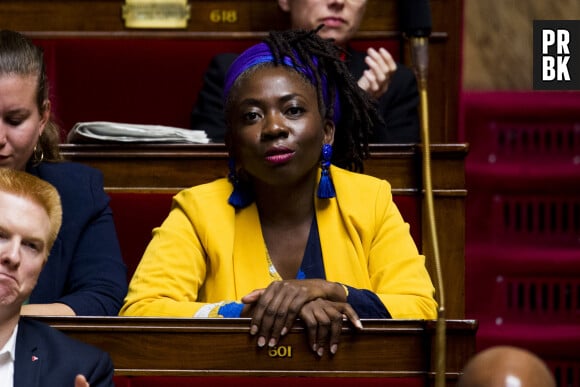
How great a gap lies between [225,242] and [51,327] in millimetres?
250

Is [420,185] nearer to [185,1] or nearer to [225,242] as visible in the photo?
[225,242]

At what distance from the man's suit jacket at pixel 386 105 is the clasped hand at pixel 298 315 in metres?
0.62

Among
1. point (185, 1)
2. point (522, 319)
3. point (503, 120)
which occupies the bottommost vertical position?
point (522, 319)

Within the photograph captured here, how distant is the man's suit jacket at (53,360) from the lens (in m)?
0.94

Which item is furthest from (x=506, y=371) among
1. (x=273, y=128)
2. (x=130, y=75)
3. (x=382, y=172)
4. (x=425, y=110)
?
(x=130, y=75)

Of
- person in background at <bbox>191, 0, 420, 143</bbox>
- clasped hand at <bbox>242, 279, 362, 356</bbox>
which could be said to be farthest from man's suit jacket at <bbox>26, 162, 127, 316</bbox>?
person in background at <bbox>191, 0, 420, 143</bbox>

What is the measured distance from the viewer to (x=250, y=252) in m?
1.22

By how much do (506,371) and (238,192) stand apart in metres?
0.62

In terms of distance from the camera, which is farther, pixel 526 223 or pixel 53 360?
pixel 526 223

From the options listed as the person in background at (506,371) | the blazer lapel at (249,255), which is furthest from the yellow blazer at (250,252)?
the person in background at (506,371)

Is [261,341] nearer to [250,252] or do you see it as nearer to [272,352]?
[272,352]

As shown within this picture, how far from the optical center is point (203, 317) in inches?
42.5

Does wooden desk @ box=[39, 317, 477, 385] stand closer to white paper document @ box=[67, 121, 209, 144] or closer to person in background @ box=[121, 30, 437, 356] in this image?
person in background @ box=[121, 30, 437, 356]

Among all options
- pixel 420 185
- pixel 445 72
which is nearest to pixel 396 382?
pixel 420 185
